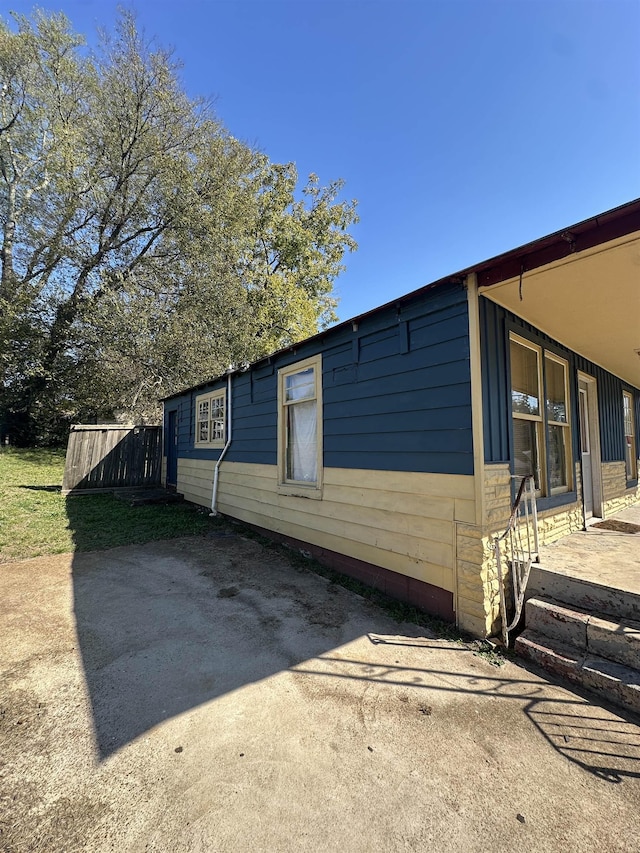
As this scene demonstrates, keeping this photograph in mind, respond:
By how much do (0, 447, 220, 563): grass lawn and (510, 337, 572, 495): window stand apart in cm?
527

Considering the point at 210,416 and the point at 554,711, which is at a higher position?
the point at 210,416

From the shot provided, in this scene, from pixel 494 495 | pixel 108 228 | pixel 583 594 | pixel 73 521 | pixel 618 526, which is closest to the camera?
pixel 583 594

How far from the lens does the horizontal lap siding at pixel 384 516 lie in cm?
329

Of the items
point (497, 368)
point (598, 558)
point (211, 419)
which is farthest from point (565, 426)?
point (211, 419)

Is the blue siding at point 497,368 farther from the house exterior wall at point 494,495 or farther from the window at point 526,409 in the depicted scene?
the window at point 526,409

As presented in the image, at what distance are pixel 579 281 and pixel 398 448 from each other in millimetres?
2080

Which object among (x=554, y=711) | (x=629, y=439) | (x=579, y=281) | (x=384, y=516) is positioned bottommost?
(x=554, y=711)

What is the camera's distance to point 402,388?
12.2 ft

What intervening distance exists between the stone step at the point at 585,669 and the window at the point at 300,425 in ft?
9.03

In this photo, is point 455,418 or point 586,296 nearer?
point 455,418

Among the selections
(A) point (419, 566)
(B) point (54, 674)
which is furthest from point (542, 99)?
(B) point (54, 674)

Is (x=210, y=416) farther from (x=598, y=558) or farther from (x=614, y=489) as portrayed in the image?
(x=614, y=489)

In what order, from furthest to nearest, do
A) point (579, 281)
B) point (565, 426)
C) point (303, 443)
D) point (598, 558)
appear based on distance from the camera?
point (303, 443) < point (565, 426) < point (598, 558) < point (579, 281)

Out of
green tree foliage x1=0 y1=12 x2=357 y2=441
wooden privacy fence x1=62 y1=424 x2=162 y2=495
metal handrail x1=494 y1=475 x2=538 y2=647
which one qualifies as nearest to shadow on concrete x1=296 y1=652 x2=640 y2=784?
metal handrail x1=494 y1=475 x2=538 y2=647
